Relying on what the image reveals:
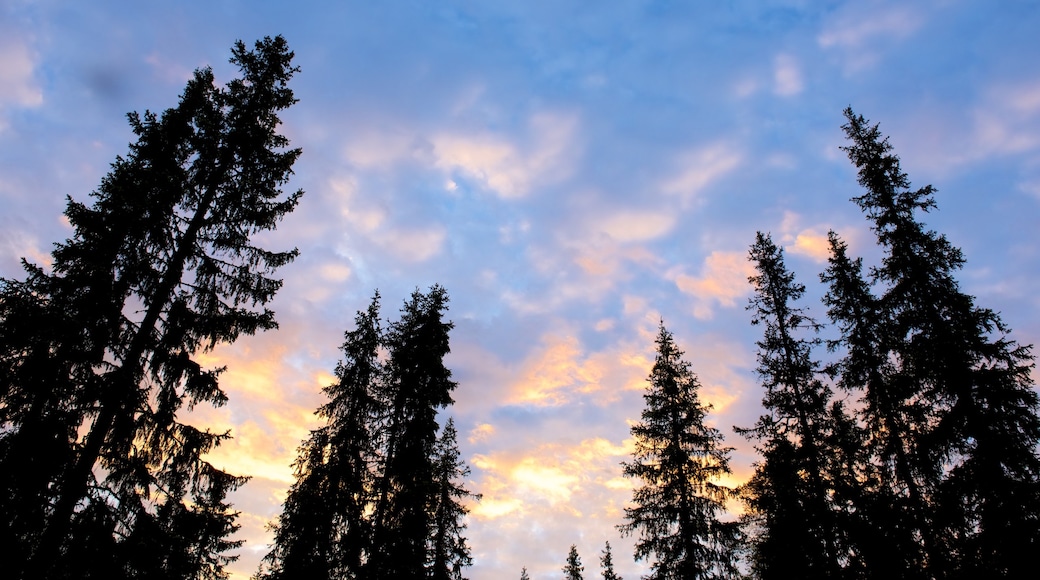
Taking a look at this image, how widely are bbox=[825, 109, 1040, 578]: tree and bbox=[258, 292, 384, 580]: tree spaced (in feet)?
51.3

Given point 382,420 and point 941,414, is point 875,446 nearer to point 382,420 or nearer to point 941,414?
point 941,414

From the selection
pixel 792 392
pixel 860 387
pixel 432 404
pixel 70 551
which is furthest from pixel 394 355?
pixel 860 387

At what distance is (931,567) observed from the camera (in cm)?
1309

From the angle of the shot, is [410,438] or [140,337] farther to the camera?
[410,438]

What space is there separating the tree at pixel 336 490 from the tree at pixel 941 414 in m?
15.6

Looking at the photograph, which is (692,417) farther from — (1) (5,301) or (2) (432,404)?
(1) (5,301)

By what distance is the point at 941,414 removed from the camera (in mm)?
14211

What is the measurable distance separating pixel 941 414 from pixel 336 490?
1898cm

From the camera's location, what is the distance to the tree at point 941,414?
12.5 metres

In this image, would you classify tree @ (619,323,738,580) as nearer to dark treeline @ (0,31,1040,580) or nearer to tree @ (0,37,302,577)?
dark treeline @ (0,31,1040,580)

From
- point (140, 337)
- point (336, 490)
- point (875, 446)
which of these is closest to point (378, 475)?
point (336, 490)

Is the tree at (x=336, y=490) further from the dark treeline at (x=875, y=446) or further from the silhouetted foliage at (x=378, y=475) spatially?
the dark treeline at (x=875, y=446)

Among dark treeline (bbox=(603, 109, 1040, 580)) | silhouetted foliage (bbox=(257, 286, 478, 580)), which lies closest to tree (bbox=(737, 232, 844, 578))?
dark treeline (bbox=(603, 109, 1040, 580))

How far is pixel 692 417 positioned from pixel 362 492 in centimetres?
1285
